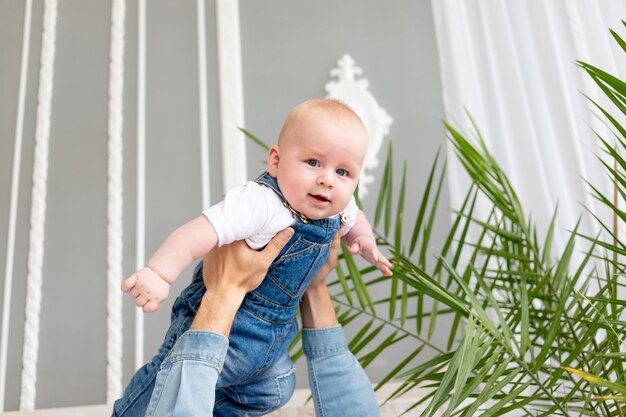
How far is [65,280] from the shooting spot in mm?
2303

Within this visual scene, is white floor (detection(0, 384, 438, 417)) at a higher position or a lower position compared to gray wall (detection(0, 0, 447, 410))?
lower

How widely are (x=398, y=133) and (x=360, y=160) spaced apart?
5.05ft

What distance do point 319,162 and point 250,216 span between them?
134mm

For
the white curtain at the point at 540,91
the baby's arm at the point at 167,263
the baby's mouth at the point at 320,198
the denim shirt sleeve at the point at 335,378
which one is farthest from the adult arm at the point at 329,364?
the white curtain at the point at 540,91

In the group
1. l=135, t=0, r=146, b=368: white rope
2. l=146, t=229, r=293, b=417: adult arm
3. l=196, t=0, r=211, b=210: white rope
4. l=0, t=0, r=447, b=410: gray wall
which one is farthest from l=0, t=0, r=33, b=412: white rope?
l=146, t=229, r=293, b=417: adult arm

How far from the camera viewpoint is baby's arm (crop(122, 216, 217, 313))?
0.79 m

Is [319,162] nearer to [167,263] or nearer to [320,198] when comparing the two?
[320,198]

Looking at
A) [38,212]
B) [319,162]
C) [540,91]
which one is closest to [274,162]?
[319,162]

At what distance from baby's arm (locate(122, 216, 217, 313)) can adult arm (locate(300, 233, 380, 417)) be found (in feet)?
0.83

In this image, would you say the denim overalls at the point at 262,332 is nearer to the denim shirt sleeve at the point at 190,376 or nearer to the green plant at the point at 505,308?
the denim shirt sleeve at the point at 190,376

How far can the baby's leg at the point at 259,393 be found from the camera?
3.32 feet

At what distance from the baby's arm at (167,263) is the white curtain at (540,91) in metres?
1.24

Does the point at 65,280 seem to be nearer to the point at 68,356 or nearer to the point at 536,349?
the point at 68,356

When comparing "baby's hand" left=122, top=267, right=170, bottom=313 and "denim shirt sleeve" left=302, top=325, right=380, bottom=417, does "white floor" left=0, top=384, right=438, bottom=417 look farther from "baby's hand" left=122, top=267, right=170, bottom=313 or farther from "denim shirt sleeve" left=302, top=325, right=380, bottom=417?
"baby's hand" left=122, top=267, right=170, bottom=313
